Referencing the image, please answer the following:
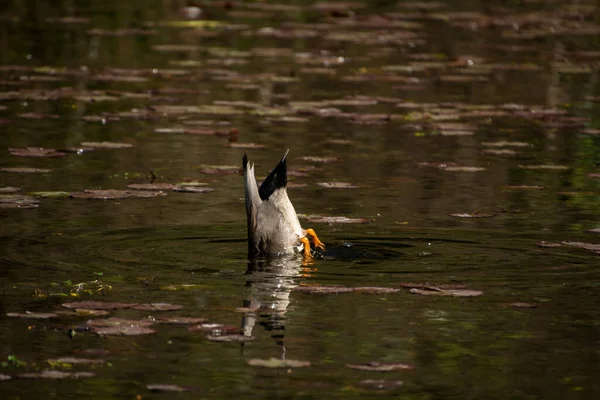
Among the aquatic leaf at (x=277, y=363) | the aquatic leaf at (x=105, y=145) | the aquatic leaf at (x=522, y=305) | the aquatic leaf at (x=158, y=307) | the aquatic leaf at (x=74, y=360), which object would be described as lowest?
the aquatic leaf at (x=522, y=305)

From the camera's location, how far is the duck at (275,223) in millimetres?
7566

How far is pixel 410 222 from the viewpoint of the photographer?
8367 millimetres

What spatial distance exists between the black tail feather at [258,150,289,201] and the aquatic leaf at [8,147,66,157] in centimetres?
268

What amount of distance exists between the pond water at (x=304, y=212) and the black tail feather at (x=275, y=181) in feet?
1.00

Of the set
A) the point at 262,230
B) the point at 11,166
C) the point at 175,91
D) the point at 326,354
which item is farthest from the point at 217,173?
the point at 326,354

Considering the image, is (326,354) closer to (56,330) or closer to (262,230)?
(56,330)

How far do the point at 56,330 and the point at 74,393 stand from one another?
85cm

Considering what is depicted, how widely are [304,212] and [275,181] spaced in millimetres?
978

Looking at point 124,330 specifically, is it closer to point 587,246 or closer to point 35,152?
point 587,246

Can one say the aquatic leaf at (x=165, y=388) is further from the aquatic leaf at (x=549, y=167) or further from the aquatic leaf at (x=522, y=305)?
the aquatic leaf at (x=549, y=167)

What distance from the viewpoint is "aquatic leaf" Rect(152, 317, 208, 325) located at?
6.04 meters

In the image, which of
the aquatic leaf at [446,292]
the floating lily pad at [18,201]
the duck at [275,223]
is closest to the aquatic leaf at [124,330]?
the aquatic leaf at [446,292]

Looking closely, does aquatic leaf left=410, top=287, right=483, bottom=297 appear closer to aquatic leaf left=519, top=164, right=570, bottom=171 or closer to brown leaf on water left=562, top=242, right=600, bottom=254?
brown leaf on water left=562, top=242, right=600, bottom=254

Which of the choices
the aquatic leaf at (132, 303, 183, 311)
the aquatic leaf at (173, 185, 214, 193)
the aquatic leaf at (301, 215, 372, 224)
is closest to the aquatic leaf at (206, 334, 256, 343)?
the aquatic leaf at (132, 303, 183, 311)
